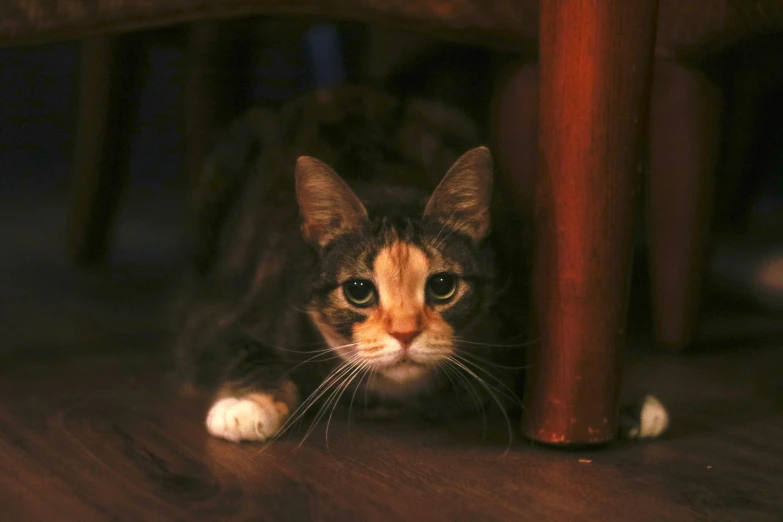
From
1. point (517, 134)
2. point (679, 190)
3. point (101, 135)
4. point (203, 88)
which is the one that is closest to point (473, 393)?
point (517, 134)

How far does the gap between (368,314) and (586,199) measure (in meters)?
0.31

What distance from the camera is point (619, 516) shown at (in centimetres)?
83

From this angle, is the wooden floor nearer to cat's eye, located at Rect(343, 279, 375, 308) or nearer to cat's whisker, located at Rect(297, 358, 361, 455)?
cat's whisker, located at Rect(297, 358, 361, 455)

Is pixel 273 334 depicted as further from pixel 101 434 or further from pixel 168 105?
pixel 168 105

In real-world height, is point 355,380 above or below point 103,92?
below

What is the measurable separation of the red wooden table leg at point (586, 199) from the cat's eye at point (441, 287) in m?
0.14

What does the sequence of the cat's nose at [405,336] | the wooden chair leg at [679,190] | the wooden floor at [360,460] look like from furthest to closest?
the wooden chair leg at [679,190] < the cat's nose at [405,336] < the wooden floor at [360,460]

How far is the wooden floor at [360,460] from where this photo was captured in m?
0.85

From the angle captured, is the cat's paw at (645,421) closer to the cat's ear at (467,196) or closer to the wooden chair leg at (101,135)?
the cat's ear at (467,196)

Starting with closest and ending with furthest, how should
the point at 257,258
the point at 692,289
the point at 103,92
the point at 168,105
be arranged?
the point at 257,258 → the point at 692,289 → the point at 103,92 → the point at 168,105

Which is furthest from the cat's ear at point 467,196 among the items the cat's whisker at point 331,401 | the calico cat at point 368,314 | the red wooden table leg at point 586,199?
the cat's whisker at point 331,401

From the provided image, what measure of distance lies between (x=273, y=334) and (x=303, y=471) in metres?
0.28

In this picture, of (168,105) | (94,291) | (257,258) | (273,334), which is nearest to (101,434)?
(273,334)

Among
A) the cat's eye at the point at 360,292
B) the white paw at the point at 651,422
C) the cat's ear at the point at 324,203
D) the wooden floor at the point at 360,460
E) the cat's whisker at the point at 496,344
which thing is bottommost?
the wooden floor at the point at 360,460
